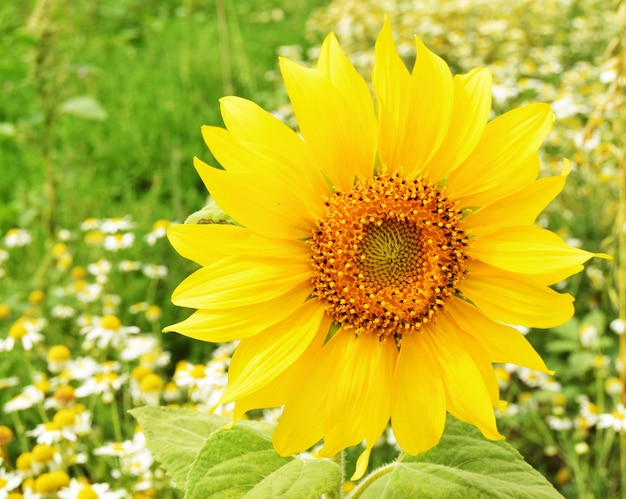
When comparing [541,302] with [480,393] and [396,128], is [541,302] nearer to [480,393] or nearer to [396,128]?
[480,393]

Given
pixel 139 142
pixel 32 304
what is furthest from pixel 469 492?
pixel 139 142

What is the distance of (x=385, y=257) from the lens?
109cm

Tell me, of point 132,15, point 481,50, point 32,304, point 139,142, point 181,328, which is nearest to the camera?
point 181,328

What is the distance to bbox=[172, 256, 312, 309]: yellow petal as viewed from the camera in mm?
986

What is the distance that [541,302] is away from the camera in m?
1.04

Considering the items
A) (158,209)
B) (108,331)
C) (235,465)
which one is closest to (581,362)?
(108,331)

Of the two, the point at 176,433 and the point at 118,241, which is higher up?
the point at 176,433

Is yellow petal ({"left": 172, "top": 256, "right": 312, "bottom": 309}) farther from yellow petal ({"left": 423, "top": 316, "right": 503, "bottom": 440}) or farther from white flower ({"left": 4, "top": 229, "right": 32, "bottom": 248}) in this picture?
white flower ({"left": 4, "top": 229, "right": 32, "bottom": 248})

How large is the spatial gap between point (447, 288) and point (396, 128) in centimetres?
24

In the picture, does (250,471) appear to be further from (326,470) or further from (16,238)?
(16,238)

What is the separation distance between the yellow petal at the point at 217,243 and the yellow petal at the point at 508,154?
11.7 inches

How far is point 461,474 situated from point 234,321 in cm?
39

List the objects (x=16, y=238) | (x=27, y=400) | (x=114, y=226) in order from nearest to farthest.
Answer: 1. (x=27, y=400)
2. (x=114, y=226)
3. (x=16, y=238)

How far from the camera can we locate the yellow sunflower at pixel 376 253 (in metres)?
1.00
